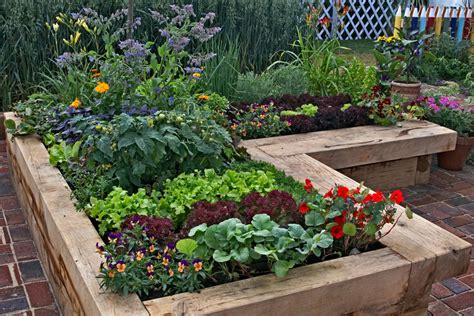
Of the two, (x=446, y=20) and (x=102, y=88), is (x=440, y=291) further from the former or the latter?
(x=446, y=20)

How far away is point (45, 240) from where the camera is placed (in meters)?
3.26

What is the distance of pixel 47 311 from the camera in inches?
119

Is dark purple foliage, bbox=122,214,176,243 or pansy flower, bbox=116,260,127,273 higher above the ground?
pansy flower, bbox=116,260,127,273

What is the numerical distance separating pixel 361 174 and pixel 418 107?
0.98 m

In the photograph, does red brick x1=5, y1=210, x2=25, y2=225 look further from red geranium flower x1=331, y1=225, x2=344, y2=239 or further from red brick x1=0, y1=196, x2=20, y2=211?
red geranium flower x1=331, y1=225, x2=344, y2=239

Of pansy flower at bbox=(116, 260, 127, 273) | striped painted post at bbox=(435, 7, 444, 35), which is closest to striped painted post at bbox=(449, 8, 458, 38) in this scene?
striped painted post at bbox=(435, 7, 444, 35)

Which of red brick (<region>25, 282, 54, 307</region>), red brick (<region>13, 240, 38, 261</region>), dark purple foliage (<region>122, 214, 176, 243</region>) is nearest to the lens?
dark purple foliage (<region>122, 214, 176, 243</region>)

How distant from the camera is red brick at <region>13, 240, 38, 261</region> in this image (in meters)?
3.55

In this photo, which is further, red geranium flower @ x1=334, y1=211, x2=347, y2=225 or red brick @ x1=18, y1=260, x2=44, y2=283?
red brick @ x1=18, y1=260, x2=44, y2=283

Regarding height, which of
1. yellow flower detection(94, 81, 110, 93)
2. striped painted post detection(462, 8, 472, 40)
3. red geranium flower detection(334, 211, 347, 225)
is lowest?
striped painted post detection(462, 8, 472, 40)

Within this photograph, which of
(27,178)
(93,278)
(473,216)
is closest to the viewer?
(93,278)

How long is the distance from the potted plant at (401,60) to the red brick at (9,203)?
10.2ft

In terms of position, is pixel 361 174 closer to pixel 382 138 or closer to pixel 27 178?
pixel 382 138

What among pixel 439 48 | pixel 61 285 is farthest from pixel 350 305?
pixel 439 48
